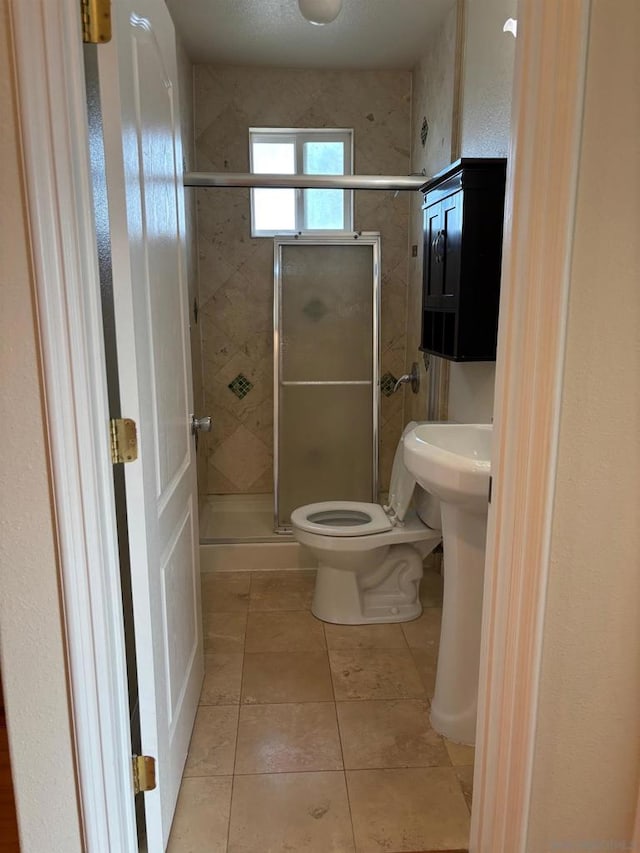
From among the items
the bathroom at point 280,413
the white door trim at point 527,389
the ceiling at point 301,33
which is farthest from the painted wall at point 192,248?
the white door trim at point 527,389

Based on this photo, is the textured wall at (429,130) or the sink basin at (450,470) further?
the textured wall at (429,130)

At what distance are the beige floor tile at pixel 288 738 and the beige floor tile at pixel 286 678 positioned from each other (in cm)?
4

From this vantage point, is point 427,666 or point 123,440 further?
point 427,666

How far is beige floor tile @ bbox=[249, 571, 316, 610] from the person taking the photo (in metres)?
2.80

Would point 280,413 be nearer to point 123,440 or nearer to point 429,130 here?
point 429,130

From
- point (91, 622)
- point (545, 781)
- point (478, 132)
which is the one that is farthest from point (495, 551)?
point (478, 132)

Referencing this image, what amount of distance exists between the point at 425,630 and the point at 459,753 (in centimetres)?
71

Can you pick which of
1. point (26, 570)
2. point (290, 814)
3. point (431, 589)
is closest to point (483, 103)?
point (431, 589)

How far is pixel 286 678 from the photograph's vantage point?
2252 mm

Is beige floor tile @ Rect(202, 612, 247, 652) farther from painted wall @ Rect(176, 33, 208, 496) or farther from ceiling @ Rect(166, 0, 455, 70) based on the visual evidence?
ceiling @ Rect(166, 0, 455, 70)

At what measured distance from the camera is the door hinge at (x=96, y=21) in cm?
106

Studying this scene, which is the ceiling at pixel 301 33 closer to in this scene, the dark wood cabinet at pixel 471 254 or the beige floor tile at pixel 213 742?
the dark wood cabinet at pixel 471 254

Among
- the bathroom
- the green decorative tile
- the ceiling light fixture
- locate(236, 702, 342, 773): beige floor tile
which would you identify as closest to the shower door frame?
the bathroom

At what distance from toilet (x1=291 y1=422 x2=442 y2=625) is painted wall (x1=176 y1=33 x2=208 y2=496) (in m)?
1.02
